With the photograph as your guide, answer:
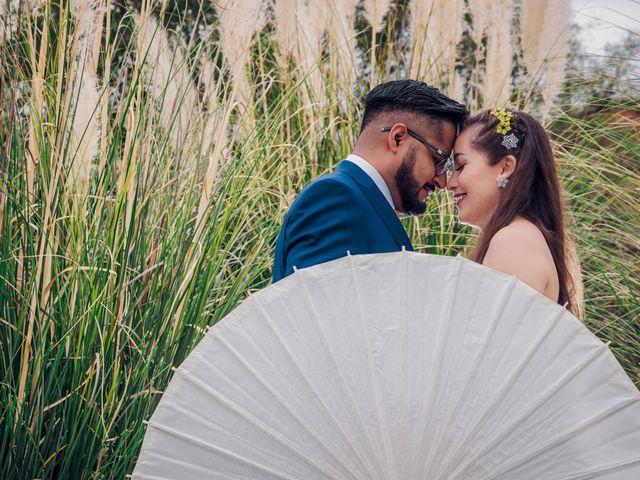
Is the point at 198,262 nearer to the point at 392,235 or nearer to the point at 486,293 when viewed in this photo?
the point at 392,235

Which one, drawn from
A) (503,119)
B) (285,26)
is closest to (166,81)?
(285,26)

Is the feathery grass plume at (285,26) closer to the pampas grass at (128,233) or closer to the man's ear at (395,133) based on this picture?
the pampas grass at (128,233)

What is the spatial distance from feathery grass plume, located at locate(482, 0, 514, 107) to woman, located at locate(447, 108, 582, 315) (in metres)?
1.73

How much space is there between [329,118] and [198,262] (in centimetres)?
172

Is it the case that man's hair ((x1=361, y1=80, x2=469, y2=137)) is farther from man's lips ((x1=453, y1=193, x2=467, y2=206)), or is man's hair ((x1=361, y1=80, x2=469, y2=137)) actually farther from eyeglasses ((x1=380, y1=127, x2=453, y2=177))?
man's lips ((x1=453, y1=193, x2=467, y2=206))

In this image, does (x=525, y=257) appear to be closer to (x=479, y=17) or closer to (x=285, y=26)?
(x=285, y=26)

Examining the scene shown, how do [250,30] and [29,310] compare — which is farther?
[250,30]

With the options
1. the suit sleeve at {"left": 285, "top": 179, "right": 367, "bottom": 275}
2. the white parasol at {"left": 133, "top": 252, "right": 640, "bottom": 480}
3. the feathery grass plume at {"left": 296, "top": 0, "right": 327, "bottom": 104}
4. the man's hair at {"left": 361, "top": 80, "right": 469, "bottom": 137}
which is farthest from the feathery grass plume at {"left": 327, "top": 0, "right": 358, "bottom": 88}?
the white parasol at {"left": 133, "top": 252, "right": 640, "bottom": 480}

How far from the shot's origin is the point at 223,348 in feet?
5.29

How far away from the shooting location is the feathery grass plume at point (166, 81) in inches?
142

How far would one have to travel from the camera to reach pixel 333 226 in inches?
96.6

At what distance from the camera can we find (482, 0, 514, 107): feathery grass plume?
488 cm

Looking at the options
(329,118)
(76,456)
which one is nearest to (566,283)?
(76,456)

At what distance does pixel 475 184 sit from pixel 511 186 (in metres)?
0.13
